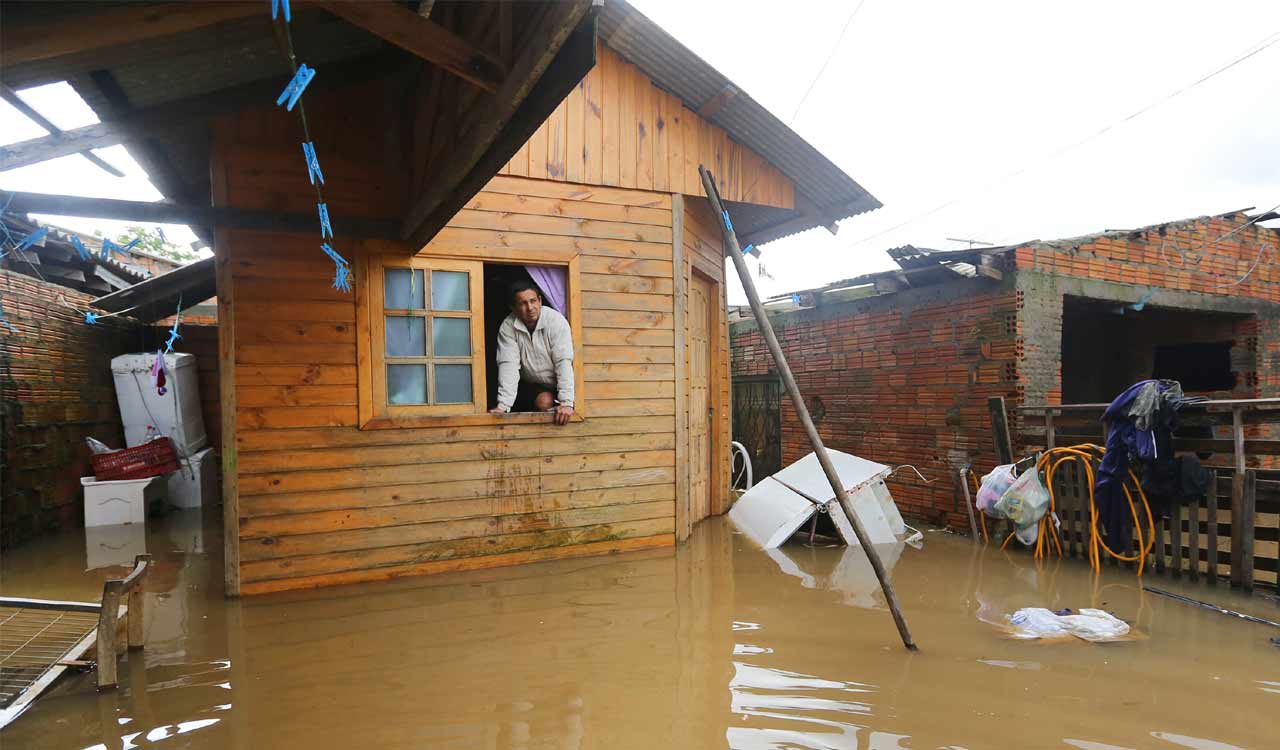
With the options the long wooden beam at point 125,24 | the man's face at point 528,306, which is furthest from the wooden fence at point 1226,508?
the long wooden beam at point 125,24

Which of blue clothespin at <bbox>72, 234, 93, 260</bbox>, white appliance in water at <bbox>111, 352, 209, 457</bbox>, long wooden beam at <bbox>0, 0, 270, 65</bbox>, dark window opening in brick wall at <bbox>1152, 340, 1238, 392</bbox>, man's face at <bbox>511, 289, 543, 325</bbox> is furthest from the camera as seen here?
dark window opening in brick wall at <bbox>1152, 340, 1238, 392</bbox>

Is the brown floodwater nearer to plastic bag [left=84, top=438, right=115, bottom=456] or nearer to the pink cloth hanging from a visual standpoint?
the pink cloth hanging

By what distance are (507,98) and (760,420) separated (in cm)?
914

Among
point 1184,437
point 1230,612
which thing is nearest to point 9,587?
point 1230,612

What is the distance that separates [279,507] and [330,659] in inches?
68.1

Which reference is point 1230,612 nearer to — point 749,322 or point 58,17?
point 58,17

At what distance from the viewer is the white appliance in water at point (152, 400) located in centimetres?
873

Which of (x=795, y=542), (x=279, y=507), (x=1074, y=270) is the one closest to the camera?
(x=279, y=507)

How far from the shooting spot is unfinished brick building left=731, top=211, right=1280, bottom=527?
6719 mm

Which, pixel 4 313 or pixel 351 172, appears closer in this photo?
pixel 351 172

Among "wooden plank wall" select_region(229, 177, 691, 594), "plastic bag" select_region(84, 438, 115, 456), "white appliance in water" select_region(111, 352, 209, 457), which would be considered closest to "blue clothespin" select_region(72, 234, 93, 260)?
"white appliance in water" select_region(111, 352, 209, 457)

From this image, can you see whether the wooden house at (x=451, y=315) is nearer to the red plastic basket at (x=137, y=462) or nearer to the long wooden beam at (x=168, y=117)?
the long wooden beam at (x=168, y=117)

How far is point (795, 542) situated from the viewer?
6438 mm

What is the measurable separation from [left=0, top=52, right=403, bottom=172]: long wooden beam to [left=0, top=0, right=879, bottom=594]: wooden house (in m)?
0.25
